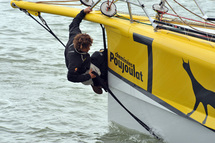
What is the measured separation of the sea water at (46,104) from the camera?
17.5ft

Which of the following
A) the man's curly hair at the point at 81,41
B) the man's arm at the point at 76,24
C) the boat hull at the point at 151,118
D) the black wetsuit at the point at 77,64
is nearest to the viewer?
the boat hull at the point at 151,118

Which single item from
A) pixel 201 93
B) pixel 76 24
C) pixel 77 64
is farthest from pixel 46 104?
pixel 201 93

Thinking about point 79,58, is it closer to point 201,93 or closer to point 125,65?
point 125,65

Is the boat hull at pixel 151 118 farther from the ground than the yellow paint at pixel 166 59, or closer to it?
closer to it

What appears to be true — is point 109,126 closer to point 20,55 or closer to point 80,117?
point 80,117

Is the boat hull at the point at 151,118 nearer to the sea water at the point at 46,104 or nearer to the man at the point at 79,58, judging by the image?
the sea water at the point at 46,104

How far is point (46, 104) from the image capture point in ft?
21.4

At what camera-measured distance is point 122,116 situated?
195 inches

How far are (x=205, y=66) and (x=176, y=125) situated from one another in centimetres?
89

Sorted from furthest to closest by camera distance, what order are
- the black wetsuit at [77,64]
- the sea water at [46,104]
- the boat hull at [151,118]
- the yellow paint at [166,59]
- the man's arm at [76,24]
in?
the sea water at [46,104] < the man's arm at [76,24] < the black wetsuit at [77,64] < the boat hull at [151,118] < the yellow paint at [166,59]

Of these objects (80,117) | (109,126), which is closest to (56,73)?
(80,117)

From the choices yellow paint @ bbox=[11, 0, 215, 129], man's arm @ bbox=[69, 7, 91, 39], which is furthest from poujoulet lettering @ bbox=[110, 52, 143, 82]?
man's arm @ bbox=[69, 7, 91, 39]

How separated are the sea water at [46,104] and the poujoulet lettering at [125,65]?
0.86 m

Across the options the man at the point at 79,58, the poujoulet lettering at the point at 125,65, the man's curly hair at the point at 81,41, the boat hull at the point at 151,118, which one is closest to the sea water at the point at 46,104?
the boat hull at the point at 151,118
